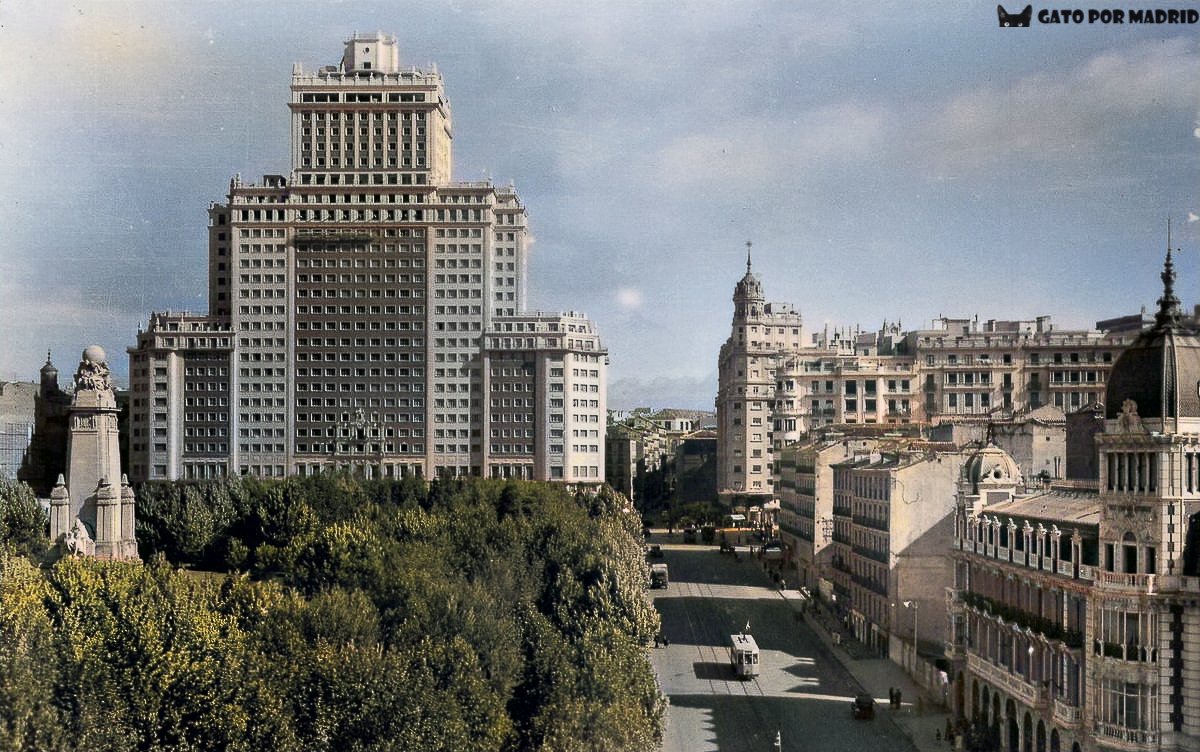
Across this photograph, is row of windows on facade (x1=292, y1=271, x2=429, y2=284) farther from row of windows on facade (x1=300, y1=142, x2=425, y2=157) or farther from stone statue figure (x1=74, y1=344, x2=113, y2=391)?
stone statue figure (x1=74, y1=344, x2=113, y2=391)

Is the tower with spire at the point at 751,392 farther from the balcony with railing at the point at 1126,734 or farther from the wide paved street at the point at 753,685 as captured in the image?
the balcony with railing at the point at 1126,734

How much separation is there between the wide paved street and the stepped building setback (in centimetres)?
4075

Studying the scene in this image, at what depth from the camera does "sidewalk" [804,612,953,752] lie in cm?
5144

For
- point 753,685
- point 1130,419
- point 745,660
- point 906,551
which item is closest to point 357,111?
point 906,551

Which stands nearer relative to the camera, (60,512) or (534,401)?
(60,512)

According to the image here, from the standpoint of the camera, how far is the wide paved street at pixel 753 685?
5003 centimetres

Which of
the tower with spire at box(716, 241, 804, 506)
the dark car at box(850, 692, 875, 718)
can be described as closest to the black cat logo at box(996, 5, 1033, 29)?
the dark car at box(850, 692, 875, 718)

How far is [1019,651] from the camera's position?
47406 mm

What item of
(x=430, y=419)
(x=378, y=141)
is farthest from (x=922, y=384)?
(x=378, y=141)

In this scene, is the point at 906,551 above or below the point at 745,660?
above

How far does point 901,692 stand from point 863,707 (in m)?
6.14

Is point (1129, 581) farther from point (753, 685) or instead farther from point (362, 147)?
point (362, 147)

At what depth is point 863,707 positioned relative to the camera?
53.5 meters

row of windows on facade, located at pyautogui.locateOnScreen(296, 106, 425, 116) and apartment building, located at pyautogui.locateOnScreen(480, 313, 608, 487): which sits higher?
row of windows on facade, located at pyautogui.locateOnScreen(296, 106, 425, 116)
